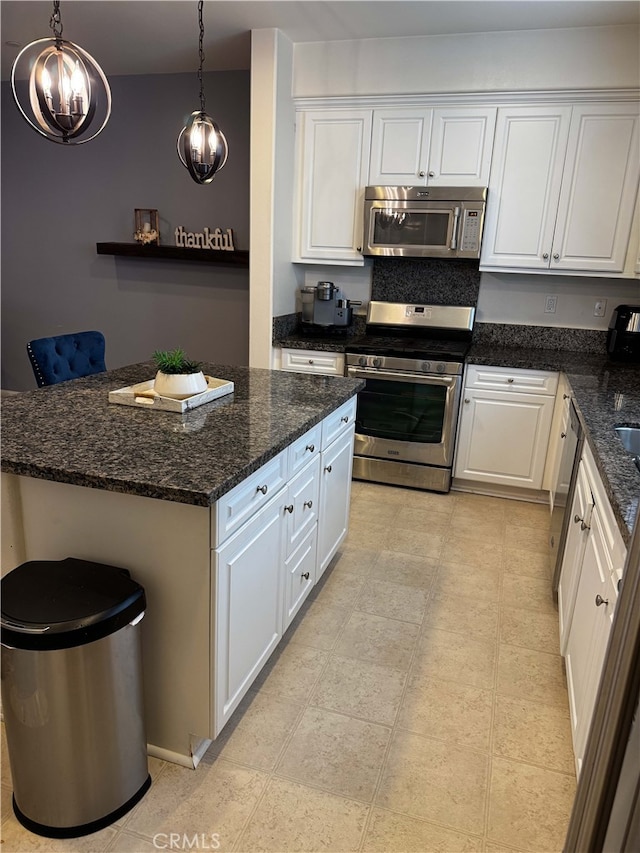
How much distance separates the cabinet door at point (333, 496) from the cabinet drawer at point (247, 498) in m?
0.49

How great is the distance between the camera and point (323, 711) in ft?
6.42

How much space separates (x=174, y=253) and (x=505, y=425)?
2.68 meters

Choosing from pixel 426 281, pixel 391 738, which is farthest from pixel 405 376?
pixel 391 738

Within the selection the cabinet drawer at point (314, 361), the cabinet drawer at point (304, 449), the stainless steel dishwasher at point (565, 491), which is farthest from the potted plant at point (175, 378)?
the cabinet drawer at point (314, 361)

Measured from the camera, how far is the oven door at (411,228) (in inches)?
142

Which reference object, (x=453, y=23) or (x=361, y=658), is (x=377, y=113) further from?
(x=361, y=658)

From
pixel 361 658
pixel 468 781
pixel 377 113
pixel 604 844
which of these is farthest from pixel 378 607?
pixel 377 113

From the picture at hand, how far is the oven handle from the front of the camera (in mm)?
3600

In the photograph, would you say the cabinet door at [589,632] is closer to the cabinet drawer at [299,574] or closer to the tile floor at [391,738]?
the tile floor at [391,738]

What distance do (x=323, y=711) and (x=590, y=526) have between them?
1.06 meters

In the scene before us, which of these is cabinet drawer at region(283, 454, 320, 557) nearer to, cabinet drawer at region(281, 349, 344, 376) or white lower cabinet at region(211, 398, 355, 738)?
white lower cabinet at region(211, 398, 355, 738)

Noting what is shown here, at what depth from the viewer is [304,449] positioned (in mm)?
2125

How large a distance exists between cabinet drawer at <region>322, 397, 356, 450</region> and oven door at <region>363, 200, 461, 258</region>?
4.73 ft

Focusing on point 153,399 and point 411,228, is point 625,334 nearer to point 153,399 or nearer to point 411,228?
point 411,228
